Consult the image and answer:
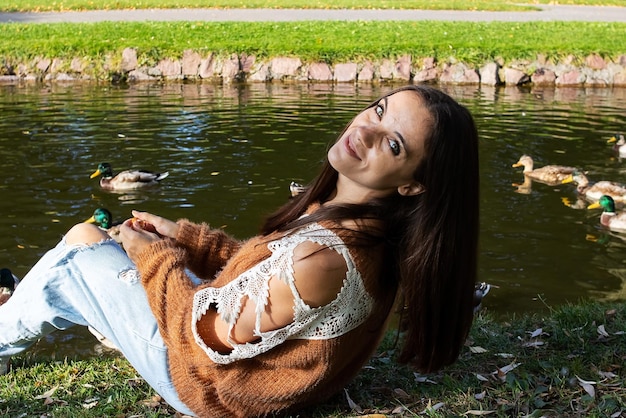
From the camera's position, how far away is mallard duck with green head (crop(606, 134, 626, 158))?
40.1 feet

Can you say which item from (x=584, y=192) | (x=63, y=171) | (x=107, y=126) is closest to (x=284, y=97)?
(x=107, y=126)

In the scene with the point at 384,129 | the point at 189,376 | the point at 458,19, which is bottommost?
the point at 189,376

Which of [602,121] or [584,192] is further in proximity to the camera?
[602,121]

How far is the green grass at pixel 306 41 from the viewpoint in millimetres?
18312

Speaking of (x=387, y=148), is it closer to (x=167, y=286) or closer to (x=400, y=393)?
(x=167, y=286)

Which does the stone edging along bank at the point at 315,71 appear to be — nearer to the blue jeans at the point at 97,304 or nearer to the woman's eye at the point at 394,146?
the blue jeans at the point at 97,304

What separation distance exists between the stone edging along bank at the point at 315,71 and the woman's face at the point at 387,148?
15375 mm

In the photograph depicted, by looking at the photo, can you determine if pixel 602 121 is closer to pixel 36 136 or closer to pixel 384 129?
pixel 36 136

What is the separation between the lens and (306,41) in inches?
739

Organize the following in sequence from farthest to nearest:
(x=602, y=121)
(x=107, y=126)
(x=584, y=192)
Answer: (x=602, y=121)
(x=107, y=126)
(x=584, y=192)

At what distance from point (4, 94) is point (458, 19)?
1261cm

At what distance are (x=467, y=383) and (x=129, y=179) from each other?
7.01 meters

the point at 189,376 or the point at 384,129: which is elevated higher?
the point at 384,129

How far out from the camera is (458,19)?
23.4m
